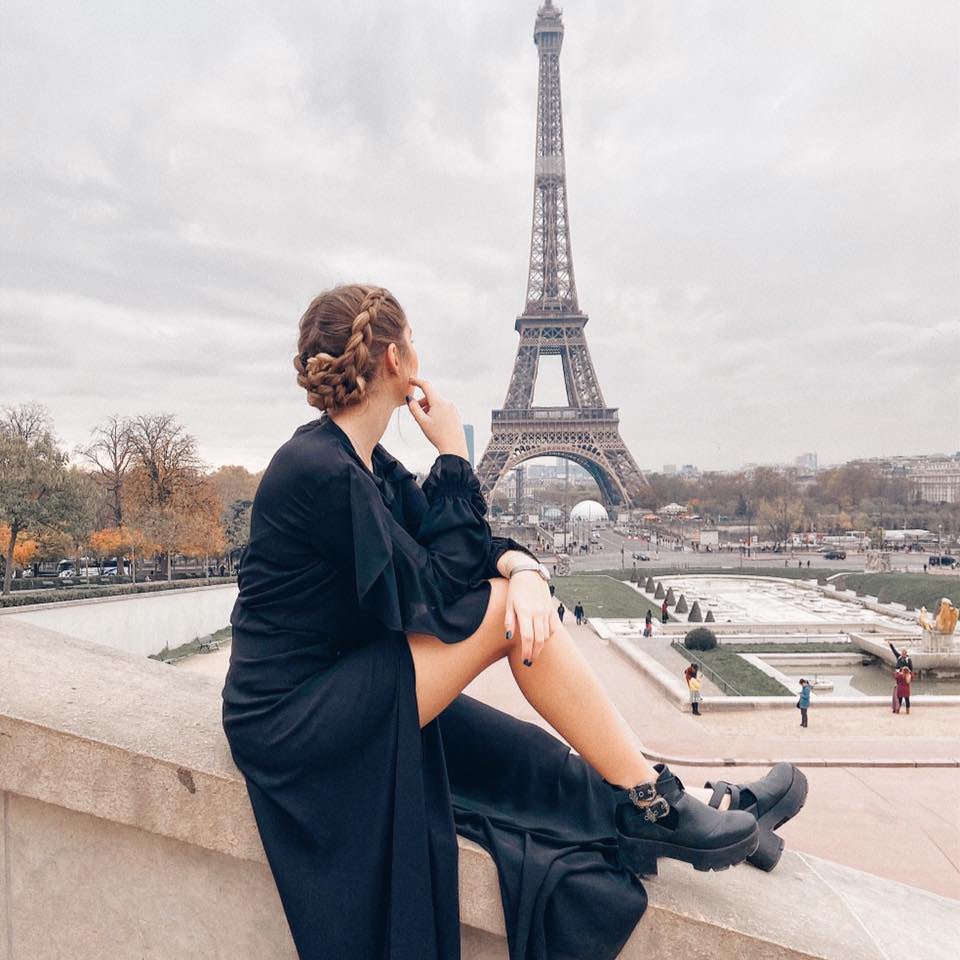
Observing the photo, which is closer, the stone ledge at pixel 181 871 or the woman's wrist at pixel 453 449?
the stone ledge at pixel 181 871

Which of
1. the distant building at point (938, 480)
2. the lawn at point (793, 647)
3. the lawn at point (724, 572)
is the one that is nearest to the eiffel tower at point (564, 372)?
the lawn at point (724, 572)

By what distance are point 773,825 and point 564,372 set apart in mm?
56932

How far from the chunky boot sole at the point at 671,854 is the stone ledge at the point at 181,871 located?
0.08m

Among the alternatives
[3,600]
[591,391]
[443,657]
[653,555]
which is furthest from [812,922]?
[591,391]

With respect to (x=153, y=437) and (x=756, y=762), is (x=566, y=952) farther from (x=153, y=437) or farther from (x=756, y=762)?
(x=153, y=437)

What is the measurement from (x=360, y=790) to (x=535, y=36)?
7355cm

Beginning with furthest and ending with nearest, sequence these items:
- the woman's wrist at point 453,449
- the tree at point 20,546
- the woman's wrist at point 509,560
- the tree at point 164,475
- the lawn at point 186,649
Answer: the tree at point 164,475, the tree at point 20,546, the lawn at point 186,649, the woman's wrist at point 453,449, the woman's wrist at point 509,560

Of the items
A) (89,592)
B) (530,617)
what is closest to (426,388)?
(530,617)

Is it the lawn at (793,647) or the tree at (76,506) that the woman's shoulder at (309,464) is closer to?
the lawn at (793,647)

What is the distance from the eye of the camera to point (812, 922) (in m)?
1.96

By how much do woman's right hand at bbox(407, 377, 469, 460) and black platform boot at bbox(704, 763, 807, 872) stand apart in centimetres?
126

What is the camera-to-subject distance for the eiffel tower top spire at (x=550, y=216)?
5775cm

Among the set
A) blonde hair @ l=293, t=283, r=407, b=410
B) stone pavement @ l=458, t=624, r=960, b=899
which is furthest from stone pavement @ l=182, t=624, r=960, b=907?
blonde hair @ l=293, t=283, r=407, b=410

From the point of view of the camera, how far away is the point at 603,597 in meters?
28.5
